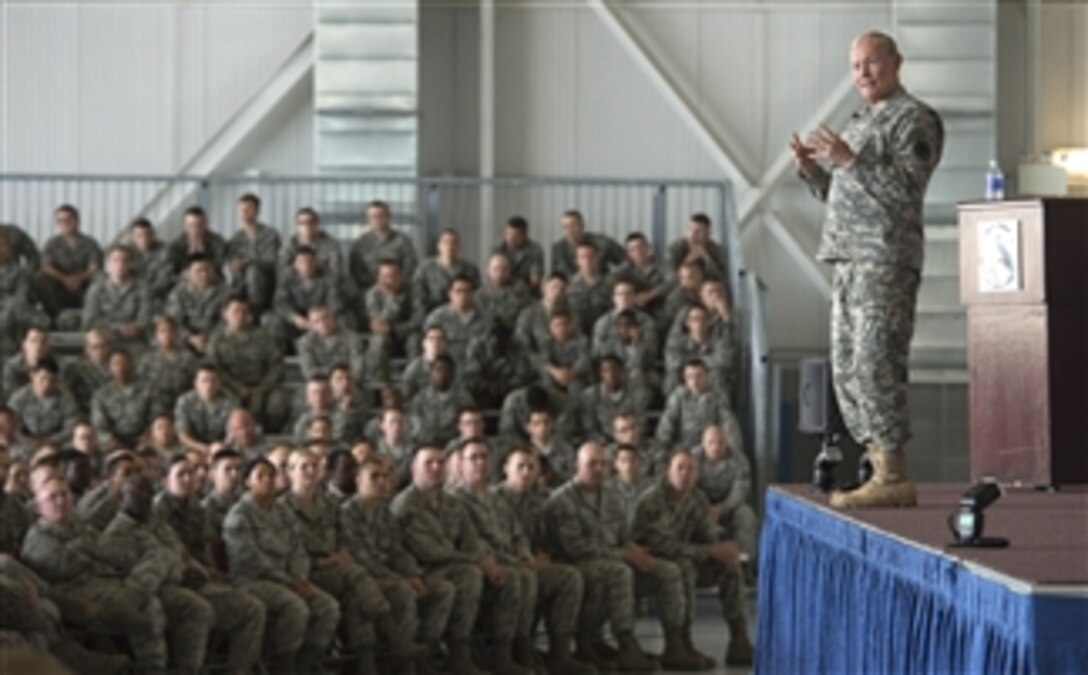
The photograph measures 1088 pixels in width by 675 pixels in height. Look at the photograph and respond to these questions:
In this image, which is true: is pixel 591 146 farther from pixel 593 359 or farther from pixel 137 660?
pixel 137 660

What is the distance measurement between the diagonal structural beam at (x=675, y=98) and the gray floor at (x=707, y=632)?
3.92 metres

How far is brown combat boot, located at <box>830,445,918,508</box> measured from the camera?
6.56m

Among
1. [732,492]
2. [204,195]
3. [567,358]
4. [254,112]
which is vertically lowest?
[732,492]

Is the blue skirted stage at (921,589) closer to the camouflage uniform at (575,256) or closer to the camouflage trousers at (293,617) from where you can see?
the camouflage trousers at (293,617)

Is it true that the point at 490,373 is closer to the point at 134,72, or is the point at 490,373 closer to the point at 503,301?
the point at 503,301

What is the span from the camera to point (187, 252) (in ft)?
46.5

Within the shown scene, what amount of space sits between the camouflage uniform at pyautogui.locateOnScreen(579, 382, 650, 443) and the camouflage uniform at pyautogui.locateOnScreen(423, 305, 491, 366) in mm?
789

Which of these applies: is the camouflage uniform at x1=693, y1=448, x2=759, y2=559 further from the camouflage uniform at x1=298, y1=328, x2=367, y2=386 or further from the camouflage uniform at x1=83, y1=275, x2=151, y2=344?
the camouflage uniform at x1=83, y1=275, x2=151, y2=344

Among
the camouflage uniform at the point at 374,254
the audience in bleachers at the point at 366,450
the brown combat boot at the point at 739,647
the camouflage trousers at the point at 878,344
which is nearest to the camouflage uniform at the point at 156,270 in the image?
the audience in bleachers at the point at 366,450

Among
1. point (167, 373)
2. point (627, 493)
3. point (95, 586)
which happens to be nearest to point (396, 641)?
point (95, 586)

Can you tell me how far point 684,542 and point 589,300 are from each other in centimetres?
267

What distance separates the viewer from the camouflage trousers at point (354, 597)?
1024 cm

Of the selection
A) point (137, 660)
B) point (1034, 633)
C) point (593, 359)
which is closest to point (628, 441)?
point (593, 359)

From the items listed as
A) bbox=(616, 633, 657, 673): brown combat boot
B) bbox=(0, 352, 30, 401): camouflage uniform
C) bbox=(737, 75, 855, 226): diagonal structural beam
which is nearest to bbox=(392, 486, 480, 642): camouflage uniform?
bbox=(616, 633, 657, 673): brown combat boot
